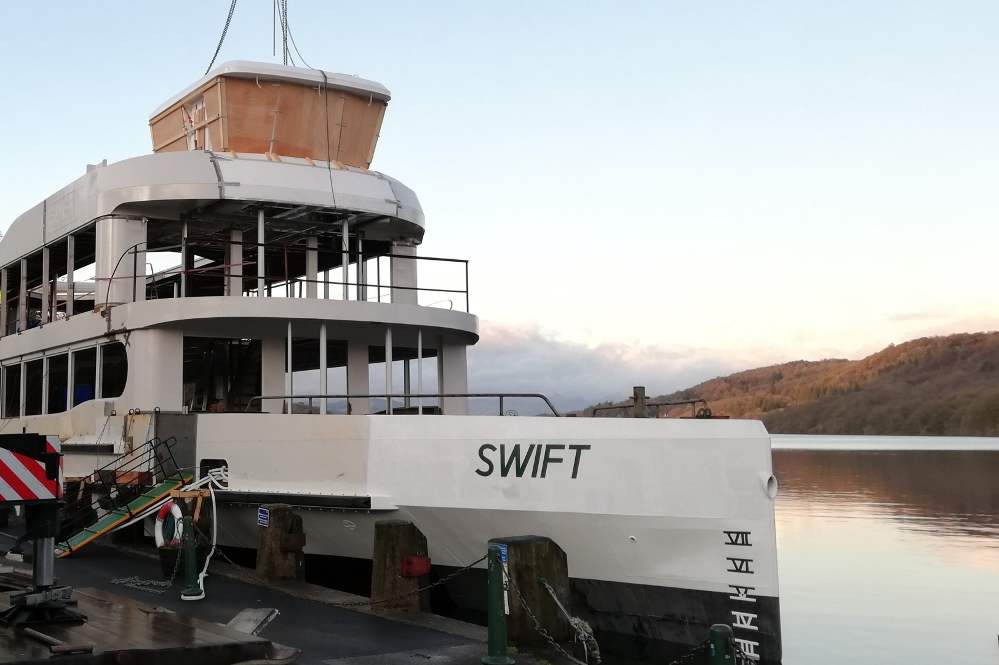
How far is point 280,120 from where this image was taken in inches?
627

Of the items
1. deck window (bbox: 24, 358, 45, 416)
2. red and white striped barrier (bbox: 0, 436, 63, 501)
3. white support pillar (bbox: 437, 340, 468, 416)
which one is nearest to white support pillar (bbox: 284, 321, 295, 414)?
white support pillar (bbox: 437, 340, 468, 416)

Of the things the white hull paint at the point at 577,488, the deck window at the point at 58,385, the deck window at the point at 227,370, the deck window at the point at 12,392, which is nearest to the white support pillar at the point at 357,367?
the deck window at the point at 227,370

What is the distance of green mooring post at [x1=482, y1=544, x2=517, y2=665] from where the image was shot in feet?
26.1

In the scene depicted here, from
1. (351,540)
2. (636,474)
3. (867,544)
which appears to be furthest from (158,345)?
(867,544)

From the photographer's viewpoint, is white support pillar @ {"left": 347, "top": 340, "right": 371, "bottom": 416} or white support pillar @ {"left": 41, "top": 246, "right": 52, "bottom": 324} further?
white support pillar @ {"left": 41, "top": 246, "right": 52, "bottom": 324}

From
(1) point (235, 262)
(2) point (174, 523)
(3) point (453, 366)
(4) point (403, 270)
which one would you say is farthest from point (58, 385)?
(2) point (174, 523)

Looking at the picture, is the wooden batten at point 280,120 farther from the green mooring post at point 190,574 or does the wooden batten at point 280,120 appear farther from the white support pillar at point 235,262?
the green mooring post at point 190,574

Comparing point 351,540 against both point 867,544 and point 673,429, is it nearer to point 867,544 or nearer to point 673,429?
A: point 673,429

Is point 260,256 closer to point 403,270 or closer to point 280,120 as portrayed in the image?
point 280,120

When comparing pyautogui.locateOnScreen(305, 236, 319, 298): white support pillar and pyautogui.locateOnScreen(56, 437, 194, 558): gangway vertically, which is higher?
pyautogui.locateOnScreen(305, 236, 319, 298): white support pillar

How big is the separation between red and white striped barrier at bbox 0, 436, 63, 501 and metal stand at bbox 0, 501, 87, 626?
12cm

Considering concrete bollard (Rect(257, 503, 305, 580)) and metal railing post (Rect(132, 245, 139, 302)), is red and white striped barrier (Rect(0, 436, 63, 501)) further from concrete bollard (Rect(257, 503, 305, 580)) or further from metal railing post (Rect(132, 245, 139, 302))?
metal railing post (Rect(132, 245, 139, 302))

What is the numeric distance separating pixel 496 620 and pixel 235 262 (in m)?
9.57

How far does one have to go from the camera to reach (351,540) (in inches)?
466
